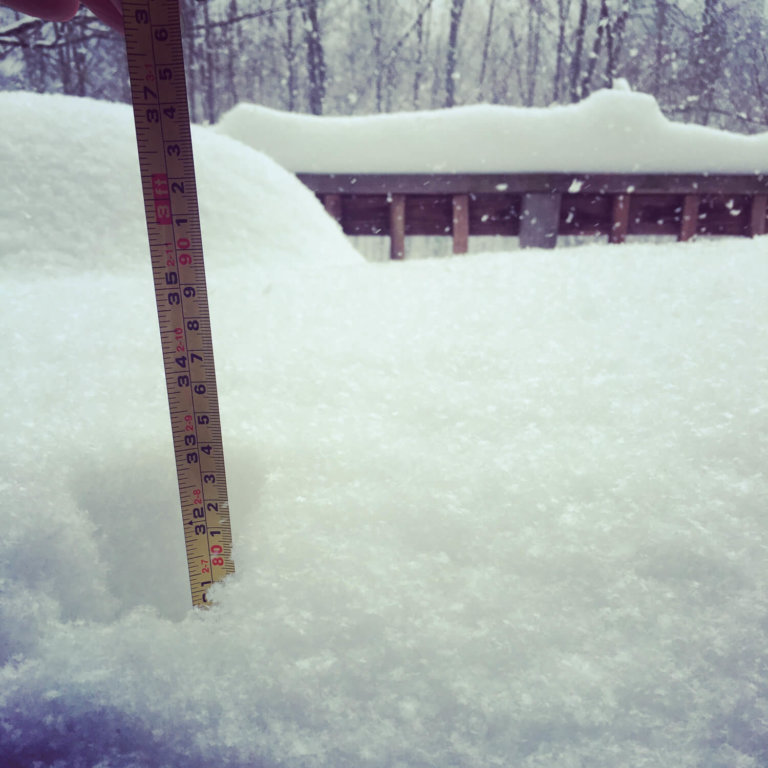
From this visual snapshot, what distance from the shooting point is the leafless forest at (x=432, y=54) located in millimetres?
6141

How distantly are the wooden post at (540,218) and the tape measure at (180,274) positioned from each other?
14.2 ft

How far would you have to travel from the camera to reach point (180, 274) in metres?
0.81

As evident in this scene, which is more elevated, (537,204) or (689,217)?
(537,204)

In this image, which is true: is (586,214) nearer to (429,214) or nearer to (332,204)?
(429,214)

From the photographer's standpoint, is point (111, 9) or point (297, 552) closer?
point (297, 552)

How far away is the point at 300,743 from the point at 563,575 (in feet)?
1.28

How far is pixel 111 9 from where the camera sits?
1.16 meters

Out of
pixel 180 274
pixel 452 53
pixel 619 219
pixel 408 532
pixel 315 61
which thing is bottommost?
pixel 408 532

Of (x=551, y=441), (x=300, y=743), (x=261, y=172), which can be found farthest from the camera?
(x=261, y=172)

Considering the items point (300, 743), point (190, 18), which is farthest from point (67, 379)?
point (190, 18)

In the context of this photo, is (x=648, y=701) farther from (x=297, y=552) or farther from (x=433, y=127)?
(x=433, y=127)

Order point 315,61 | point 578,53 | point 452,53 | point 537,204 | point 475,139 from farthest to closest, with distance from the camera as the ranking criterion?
point 452,53 → point 315,61 → point 578,53 → point 537,204 → point 475,139

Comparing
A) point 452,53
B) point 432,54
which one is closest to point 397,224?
point 452,53

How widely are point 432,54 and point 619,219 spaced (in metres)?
5.84
